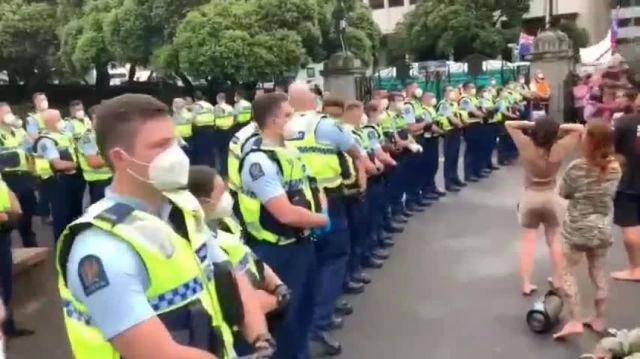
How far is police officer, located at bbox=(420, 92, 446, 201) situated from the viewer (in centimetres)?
1223

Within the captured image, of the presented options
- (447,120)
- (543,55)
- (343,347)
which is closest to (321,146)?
(343,347)

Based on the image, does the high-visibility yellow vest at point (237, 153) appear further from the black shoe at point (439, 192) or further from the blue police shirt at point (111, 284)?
the black shoe at point (439, 192)

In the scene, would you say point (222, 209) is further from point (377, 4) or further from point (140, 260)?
point (377, 4)

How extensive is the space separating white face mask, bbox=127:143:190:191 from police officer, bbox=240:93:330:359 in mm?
2219

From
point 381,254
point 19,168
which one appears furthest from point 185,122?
point 381,254

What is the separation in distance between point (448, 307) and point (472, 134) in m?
7.19

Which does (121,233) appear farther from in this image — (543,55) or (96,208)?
(543,55)

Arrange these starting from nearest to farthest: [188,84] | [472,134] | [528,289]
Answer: [528,289]
[472,134]
[188,84]

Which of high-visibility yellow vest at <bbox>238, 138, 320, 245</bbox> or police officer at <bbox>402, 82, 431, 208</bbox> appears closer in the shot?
high-visibility yellow vest at <bbox>238, 138, 320, 245</bbox>

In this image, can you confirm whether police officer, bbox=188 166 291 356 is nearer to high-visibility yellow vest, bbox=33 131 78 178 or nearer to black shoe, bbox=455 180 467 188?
high-visibility yellow vest, bbox=33 131 78 178

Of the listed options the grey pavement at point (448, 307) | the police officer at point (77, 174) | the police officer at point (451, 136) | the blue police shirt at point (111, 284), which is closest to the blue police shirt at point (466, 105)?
the police officer at point (451, 136)

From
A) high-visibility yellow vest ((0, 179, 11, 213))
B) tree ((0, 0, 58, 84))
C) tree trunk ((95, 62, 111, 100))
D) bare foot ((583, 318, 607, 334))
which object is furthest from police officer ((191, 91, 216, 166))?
tree ((0, 0, 58, 84))

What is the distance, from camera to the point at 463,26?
137 ft

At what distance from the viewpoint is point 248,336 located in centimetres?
293
